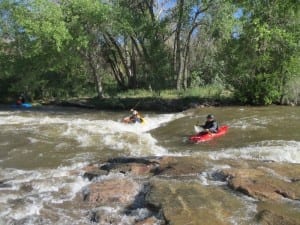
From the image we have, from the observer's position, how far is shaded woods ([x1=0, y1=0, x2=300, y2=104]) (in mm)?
27406

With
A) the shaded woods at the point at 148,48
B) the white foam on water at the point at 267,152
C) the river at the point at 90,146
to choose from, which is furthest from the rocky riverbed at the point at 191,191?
the shaded woods at the point at 148,48

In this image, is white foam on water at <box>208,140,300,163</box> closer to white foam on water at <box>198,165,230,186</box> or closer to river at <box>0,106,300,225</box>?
river at <box>0,106,300,225</box>

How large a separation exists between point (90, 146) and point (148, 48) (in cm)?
2024

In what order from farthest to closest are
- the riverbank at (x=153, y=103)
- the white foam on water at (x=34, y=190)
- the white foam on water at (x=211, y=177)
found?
the riverbank at (x=153, y=103) < the white foam on water at (x=211, y=177) < the white foam on water at (x=34, y=190)

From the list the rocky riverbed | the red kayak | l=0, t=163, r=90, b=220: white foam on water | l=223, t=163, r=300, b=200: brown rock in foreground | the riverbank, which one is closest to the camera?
the rocky riverbed

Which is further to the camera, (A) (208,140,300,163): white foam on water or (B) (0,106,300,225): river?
(A) (208,140,300,163): white foam on water

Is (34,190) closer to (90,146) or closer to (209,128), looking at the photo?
(90,146)

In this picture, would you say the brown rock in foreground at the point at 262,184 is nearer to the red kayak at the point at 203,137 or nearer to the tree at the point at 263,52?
the red kayak at the point at 203,137

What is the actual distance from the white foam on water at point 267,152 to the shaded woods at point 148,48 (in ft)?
35.5

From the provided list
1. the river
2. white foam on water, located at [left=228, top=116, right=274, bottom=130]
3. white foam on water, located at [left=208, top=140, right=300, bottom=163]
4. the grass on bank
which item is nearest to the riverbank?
the grass on bank

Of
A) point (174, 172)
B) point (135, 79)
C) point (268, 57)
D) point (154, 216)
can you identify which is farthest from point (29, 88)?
point (154, 216)

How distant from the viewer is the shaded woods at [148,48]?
89.9 ft

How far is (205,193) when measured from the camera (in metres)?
10.6

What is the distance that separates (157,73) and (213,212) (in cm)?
2800
